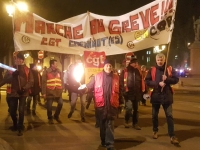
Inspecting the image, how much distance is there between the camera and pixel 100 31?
27.9ft

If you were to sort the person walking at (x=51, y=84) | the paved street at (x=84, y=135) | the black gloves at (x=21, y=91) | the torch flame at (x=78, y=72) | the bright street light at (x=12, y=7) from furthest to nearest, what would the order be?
the torch flame at (x=78, y=72) → the person walking at (x=51, y=84) → the black gloves at (x=21, y=91) → the bright street light at (x=12, y=7) → the paved street at (x=84, y=135)

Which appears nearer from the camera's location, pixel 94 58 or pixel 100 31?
pixel 100 31

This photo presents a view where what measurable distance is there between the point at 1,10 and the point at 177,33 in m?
28.5

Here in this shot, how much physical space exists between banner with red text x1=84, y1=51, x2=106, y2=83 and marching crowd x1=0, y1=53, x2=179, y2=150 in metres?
0.44

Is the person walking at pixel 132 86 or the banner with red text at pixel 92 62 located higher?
the banner with red text at pixel 92 62

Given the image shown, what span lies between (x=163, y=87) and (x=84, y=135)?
2.18 metres

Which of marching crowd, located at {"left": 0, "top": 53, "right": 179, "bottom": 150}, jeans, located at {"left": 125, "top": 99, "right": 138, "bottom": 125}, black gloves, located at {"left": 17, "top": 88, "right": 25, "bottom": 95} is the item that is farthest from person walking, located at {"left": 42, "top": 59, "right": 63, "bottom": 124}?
jeans, located at {"left": 125, "top": 99, "right": 138, "bottom": 125}

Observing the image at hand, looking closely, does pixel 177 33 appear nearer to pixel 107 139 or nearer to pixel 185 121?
pixel 185 121

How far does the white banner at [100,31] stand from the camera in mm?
7449

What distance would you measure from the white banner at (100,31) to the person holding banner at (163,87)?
1.83ft

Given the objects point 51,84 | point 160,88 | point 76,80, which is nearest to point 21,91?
point 51,84

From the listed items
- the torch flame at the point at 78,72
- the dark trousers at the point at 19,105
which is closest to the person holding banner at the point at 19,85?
the dark trousers at the point at 19,105

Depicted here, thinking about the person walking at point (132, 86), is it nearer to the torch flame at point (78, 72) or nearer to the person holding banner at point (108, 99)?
the torch flame at point (78, 72)

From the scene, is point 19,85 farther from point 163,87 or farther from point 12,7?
point 163,87
